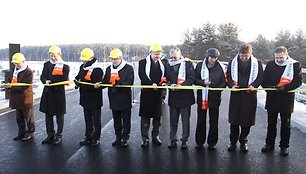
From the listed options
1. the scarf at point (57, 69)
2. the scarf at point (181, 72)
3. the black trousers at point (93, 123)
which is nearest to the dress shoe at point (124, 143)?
the black trousers at point (93, 123)

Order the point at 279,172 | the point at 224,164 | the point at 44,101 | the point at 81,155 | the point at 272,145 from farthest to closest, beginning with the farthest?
the point at 44,101 → the point at 272,145 → the point at 81,155 → the point at 224,164 → the point at 279,172

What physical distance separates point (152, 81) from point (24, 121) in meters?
3.11

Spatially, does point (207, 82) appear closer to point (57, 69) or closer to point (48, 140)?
point (57, 69)

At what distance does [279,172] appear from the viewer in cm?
510

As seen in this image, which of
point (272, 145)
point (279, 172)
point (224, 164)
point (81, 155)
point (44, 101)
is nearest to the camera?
point (279, 172)

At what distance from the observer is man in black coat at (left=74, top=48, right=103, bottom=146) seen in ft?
21.0

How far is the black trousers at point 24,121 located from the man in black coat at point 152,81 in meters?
2.56

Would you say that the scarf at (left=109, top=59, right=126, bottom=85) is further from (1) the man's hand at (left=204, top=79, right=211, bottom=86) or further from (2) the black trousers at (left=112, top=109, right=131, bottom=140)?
(1) the man's hand at (left=204, top=79, right=211, bottom=86)

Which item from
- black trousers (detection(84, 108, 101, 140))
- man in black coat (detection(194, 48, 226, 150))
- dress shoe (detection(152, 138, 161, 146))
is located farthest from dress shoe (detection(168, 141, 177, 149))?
black trousers (detection(84, 108, 101, 140))

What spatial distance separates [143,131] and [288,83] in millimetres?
2993

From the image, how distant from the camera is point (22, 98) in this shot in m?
6.85

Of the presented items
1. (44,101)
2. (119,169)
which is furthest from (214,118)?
(44,101)

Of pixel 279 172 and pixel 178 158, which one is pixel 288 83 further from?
pixel 178 158

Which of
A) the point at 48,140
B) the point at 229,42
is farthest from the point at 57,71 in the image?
the point at 229,42
